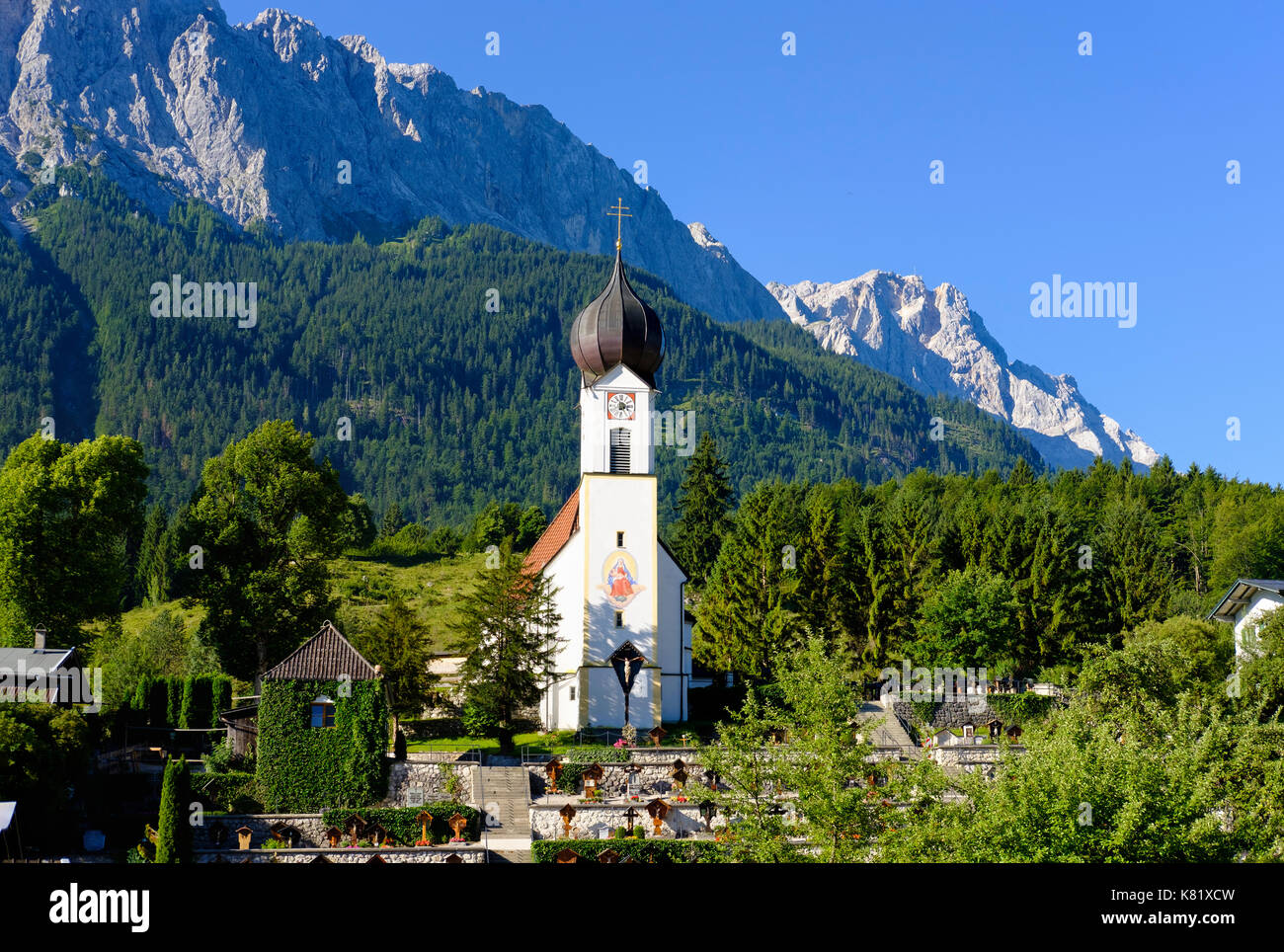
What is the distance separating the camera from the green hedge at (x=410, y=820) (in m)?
35.3

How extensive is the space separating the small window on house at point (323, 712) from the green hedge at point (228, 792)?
2622 mm

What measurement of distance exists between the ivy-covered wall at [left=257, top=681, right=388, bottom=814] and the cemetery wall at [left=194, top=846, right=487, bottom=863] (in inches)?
137

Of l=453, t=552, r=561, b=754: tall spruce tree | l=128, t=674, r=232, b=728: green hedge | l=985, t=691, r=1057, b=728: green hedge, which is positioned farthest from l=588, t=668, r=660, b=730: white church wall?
l=128, t=674, r=232, b=728: green hedge

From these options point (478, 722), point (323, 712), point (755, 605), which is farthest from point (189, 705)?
point (755, 605)

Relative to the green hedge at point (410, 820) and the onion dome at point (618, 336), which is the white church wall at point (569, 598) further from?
the green hedge at point (410, 820)

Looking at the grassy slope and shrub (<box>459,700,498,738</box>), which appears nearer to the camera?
shrub (<box>459,700,498,738</box>)

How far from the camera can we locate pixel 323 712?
125 feet

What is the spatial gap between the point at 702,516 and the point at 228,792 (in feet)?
151

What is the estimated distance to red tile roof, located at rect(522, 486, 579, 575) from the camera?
5402 cm

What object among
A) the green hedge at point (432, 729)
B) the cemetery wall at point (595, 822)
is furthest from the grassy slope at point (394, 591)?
the cemetery wall at point (595, 822)

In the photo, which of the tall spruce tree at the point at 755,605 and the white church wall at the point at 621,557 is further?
the tall spruce tree at the point at 755,605

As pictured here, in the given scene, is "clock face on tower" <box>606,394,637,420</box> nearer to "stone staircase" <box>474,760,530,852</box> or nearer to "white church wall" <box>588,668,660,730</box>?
"white church wall" <box>588,668,660,730</box>
